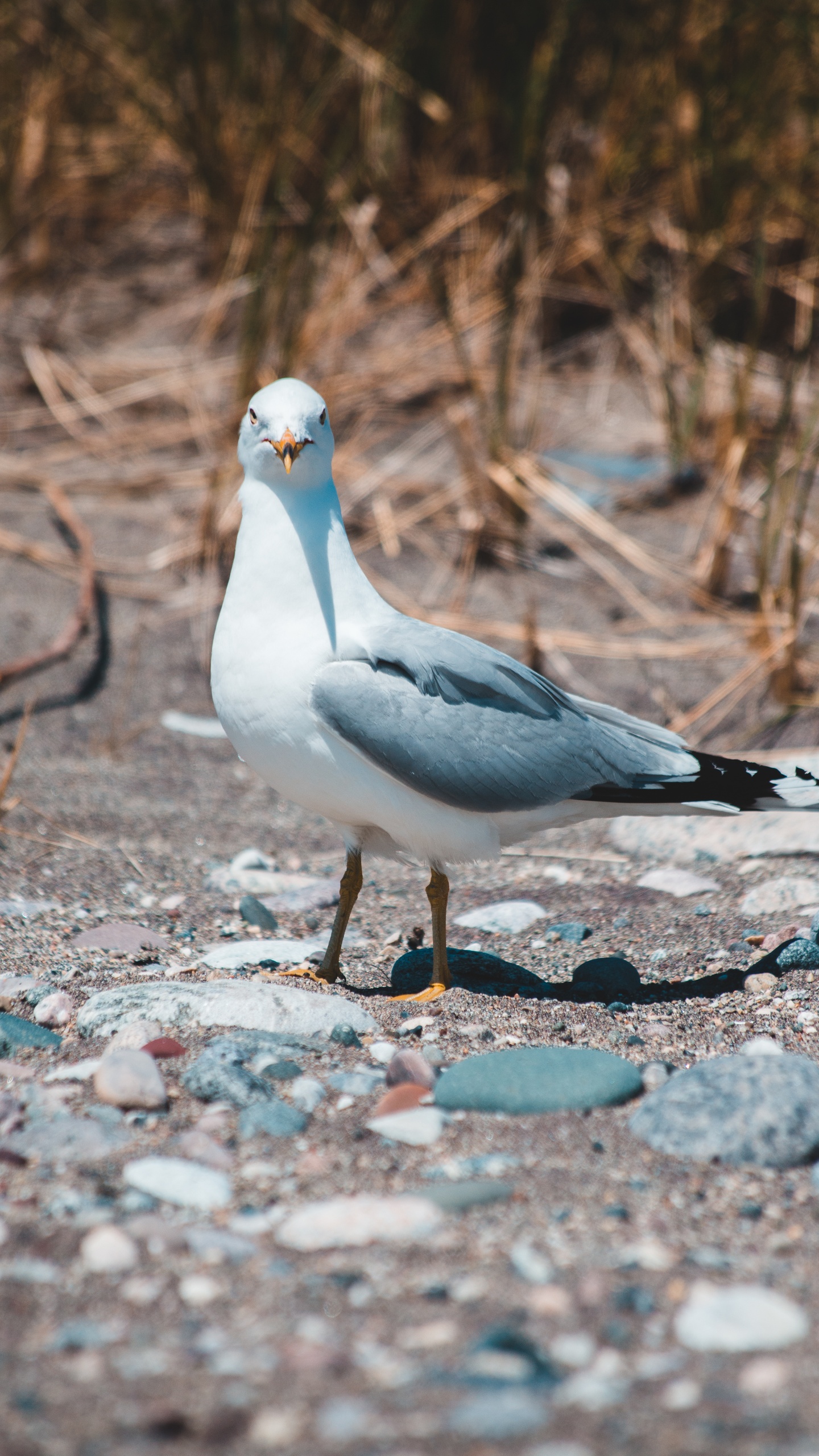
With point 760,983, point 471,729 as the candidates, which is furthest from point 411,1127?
point 760,983

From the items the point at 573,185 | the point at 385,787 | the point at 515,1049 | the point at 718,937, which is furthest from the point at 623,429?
the point at 515,1049

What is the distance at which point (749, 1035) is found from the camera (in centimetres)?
240

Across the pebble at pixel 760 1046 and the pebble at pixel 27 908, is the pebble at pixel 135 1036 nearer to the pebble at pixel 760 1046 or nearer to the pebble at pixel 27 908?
the pebble at pixel 27 908

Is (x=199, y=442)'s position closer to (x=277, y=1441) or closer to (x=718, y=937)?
(x=718, y=937)

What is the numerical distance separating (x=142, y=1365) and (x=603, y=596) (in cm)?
415

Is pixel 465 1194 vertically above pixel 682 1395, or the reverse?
pixel 465 1194

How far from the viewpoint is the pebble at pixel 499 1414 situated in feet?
4.12

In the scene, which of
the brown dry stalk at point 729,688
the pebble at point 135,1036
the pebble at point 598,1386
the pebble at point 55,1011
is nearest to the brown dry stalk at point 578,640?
the brown dry stalk at point 729,688

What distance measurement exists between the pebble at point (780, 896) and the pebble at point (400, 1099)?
134cm

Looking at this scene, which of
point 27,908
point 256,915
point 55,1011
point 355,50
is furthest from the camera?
point 355,50

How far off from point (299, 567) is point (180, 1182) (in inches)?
50.2

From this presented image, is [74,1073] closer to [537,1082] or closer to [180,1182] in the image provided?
[180,1182]

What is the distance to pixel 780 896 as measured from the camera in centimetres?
317

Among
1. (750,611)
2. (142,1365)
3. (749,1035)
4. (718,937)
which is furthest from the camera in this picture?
(750,611)
